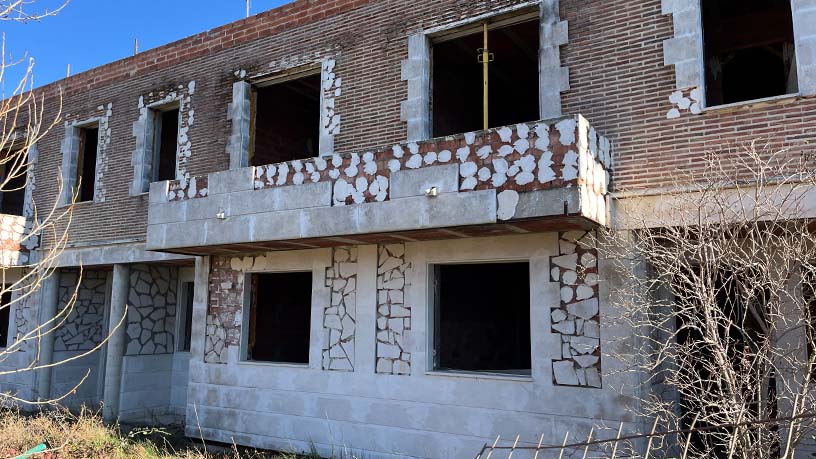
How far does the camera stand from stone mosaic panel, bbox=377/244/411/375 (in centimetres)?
878

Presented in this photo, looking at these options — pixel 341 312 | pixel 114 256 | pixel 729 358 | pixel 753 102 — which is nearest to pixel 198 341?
pixel 341 312

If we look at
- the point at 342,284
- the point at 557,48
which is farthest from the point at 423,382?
the point at 557,48

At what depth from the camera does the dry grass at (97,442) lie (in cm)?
921

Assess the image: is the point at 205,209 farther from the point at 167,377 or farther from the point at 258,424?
the point at 167,377

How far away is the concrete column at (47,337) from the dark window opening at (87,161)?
78.2 inches

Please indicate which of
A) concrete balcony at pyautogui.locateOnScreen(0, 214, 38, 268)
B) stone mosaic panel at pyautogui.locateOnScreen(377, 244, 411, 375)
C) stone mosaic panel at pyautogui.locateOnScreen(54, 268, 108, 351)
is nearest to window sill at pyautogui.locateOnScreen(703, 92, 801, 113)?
stone mosaic panel at pyautogui.locateOnScreen(377, 244, 411, 375)

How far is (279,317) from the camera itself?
39.3 ft

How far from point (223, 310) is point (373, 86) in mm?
4523

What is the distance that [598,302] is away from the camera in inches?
295

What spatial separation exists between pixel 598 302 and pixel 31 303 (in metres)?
12.5

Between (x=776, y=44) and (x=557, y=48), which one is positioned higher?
(x=776, y=44)

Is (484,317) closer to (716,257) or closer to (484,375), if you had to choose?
(484,375)

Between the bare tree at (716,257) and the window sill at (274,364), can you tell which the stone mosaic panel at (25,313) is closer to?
the window sill at (274,364)

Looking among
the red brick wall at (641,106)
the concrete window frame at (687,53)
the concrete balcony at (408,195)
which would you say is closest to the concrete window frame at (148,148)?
the concrete balcony at (408,195)
